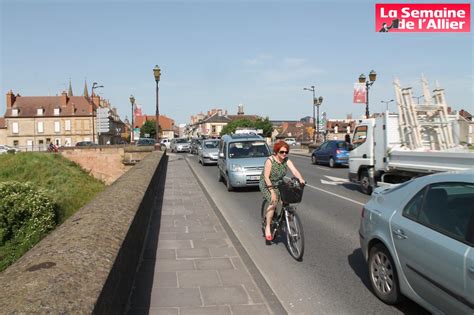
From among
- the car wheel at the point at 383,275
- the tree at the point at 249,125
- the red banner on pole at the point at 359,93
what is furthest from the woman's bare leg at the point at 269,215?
the tree at the point at 249,125

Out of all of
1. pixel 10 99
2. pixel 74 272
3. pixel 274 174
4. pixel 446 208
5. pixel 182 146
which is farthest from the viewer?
pixel 10 99

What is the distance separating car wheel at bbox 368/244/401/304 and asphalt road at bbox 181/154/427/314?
13 centimetres

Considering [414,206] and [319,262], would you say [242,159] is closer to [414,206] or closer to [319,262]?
[319,262]

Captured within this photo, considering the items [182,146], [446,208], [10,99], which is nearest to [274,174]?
[446,208]

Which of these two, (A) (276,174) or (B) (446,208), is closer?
(B) (446,208)

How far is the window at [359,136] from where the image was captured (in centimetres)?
1413

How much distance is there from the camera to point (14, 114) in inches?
3349

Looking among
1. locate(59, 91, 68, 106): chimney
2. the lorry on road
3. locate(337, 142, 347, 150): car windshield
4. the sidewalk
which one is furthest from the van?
locate(59, 91, 68, 106): chimney

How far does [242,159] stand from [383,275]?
10321mm

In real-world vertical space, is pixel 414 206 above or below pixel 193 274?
above

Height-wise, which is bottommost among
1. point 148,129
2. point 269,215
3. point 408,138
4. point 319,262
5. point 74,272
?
point 319,262

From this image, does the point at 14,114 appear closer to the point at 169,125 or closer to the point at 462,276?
the point at 169,125

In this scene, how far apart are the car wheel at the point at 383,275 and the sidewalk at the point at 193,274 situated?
120 cm

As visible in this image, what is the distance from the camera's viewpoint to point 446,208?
377cm
